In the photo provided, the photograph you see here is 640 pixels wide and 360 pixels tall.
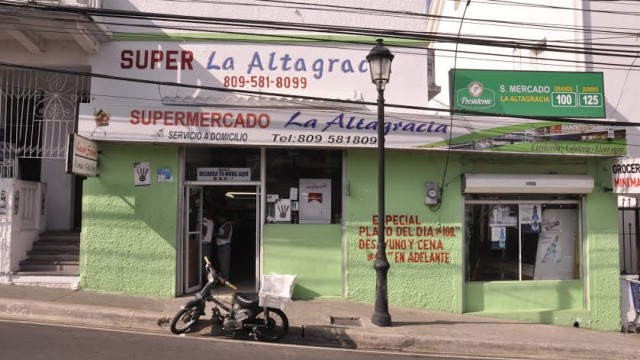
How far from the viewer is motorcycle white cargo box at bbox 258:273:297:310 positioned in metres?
7.95

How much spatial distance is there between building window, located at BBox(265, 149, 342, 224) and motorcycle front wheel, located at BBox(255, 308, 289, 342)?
312cm

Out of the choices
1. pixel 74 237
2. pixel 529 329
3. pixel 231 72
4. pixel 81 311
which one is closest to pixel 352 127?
pixel 231 72

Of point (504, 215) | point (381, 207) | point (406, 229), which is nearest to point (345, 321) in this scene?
point (381, 207)

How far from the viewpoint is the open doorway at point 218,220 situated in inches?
438

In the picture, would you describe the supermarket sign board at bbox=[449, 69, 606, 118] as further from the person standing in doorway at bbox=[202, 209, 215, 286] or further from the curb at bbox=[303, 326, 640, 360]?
the person standing in doorway at bbox=[202, 209, 215, 286]

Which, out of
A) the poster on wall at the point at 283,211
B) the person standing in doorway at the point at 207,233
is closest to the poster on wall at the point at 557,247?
the poster on wall at the point at 283,211

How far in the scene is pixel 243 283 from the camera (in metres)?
11.7

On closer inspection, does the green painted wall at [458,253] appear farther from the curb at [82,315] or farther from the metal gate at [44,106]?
the metal gate at [44,106]

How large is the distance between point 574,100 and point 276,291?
298 inches

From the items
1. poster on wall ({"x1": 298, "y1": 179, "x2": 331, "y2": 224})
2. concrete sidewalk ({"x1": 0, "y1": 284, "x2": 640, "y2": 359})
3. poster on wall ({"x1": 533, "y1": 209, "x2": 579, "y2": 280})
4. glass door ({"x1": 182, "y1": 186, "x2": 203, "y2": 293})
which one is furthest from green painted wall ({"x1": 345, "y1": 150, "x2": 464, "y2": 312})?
glass door ({"x1": 182, "y1": 186, "x2": 203, "y2": 293})

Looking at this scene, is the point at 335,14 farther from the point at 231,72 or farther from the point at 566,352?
the point at 566,352

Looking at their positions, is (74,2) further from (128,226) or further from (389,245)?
(389,245)

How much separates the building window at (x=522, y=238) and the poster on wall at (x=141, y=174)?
6633 mm

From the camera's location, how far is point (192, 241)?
11281 millimetres
